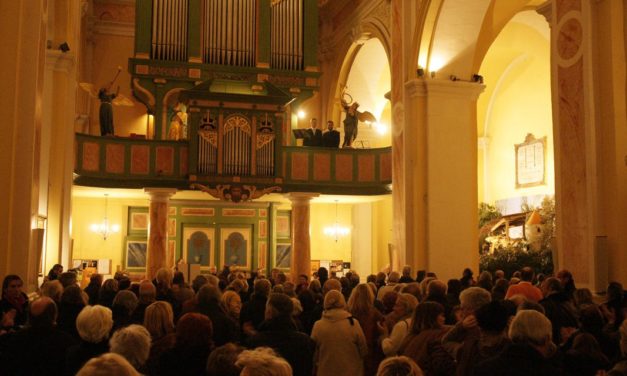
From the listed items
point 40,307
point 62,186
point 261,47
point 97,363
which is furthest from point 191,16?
point 97,363

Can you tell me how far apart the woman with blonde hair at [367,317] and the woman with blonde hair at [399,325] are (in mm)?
85

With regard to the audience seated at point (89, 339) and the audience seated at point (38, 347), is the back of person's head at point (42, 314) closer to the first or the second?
the audience seated at point (38, 347)

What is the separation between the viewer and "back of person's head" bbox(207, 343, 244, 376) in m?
4.03

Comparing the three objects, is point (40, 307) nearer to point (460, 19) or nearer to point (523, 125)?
point (460, 19)

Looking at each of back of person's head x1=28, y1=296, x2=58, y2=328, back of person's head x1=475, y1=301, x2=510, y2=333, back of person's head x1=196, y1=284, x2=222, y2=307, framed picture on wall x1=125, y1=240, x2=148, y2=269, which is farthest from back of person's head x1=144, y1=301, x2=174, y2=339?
framed picture on wall x1=125, y1=240, x2=148, y2=269

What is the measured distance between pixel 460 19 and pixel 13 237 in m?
11.0

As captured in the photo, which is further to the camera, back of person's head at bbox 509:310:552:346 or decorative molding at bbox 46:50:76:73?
decorative molding at bbox 46:50:76:73

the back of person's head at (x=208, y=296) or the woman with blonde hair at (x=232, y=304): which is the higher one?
the back of person's head at (x=208, y=296)

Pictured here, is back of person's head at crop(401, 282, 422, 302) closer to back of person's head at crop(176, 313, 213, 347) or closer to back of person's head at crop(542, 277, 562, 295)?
back of person's head at crop(542, 277, 562, 295)

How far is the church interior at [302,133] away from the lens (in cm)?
1012

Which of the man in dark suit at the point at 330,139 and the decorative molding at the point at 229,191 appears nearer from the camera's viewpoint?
the decorative molding at the point at 229,191

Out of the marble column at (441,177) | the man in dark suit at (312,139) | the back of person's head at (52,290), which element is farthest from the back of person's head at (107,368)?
the man in dark suit at (312,139)

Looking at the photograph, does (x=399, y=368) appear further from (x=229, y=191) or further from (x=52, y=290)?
(x=229, y=191)

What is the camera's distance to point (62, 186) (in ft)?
53.9
